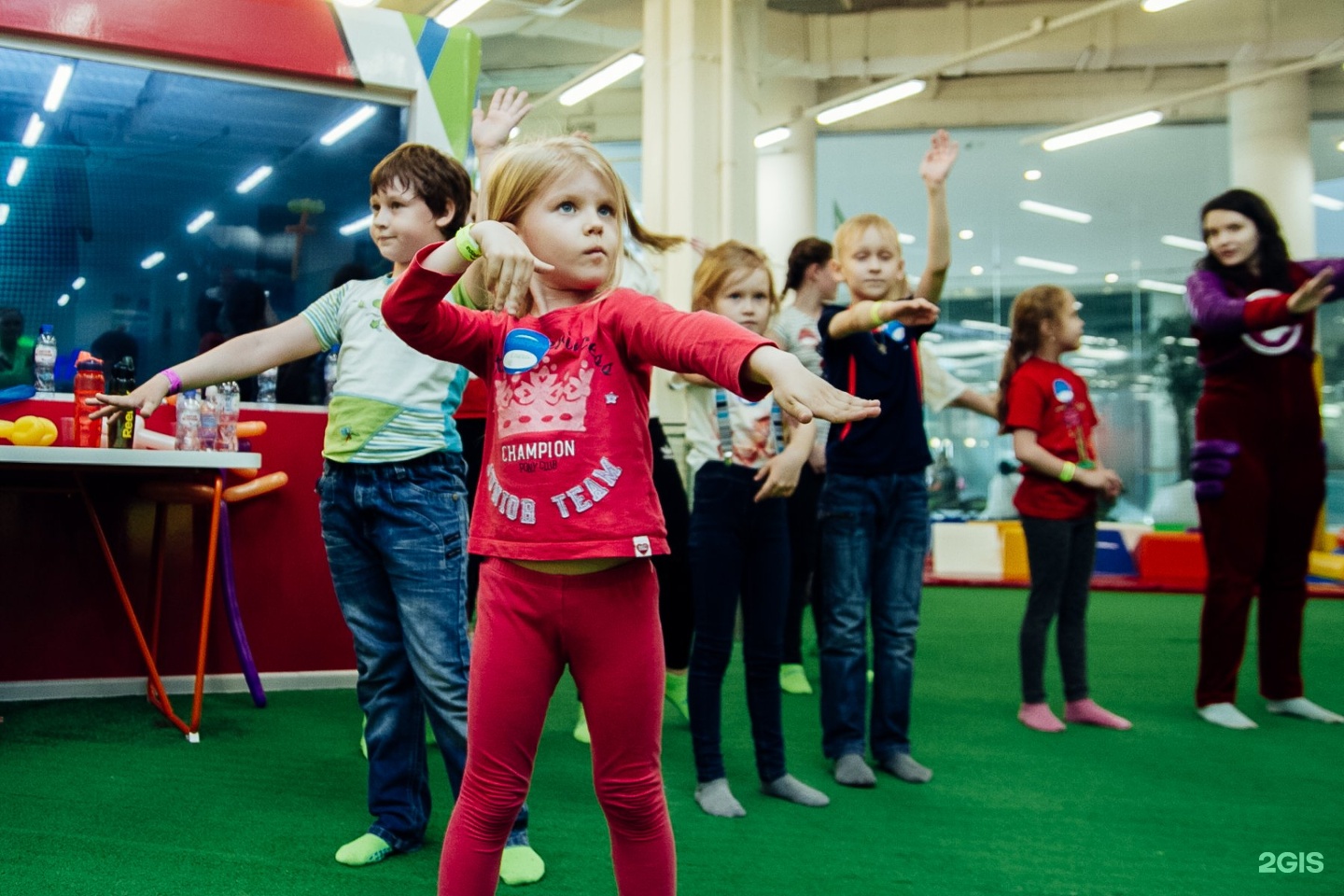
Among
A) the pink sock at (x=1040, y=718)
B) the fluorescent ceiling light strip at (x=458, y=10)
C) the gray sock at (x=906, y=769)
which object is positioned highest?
the fluorescent ceiling light strip at (x=458, y=10)

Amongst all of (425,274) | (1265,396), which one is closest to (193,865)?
(425,274)

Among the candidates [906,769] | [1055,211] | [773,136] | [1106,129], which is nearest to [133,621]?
[906,769]

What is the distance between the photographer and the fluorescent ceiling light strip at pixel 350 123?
154 inches

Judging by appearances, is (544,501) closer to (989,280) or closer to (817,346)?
(817,346)

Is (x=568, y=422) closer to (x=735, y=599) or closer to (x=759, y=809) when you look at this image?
(x=735, y=599)

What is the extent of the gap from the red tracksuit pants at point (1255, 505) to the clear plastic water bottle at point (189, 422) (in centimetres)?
299

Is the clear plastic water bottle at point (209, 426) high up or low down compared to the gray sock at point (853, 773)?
up

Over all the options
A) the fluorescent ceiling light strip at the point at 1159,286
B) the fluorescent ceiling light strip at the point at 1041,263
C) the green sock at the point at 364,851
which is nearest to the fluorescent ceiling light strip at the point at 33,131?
the green sock at the point at 364,851

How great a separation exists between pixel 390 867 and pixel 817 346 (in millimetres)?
1632

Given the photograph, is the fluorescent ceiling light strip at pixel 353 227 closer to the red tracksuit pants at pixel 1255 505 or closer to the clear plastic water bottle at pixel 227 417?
the clear plastic water bottle at pixel 227 417

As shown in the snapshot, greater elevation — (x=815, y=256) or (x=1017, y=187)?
(x=1017, y=187)

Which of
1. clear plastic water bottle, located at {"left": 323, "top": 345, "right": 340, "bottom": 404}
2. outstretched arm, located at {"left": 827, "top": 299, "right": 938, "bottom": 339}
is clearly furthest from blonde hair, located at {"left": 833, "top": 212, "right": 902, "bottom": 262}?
clear plastic water bottle, located at {"left": 323, "top": 345, "right": 340, "bottom": 404}

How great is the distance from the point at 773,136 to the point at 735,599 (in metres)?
8.26

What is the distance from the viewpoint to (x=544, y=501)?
144cm
